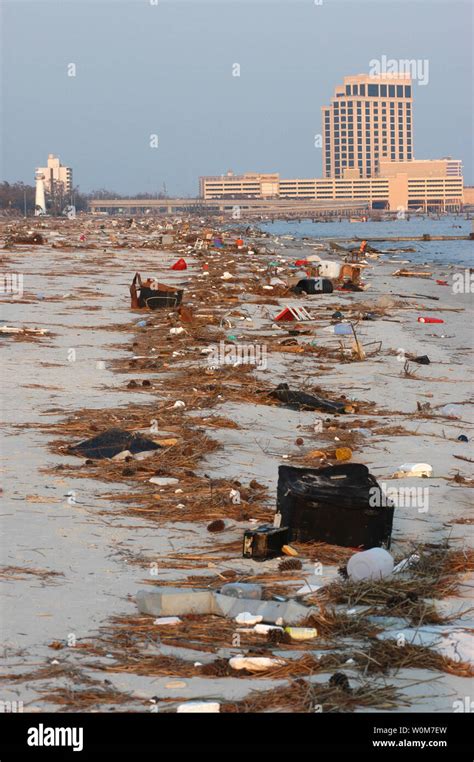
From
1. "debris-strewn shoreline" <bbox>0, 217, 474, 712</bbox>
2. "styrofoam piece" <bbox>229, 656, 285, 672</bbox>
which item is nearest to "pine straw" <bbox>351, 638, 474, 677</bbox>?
"debris-strewn shoreline" <bbox>0, 217, 474, 712</bbox>

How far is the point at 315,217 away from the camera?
184 meters

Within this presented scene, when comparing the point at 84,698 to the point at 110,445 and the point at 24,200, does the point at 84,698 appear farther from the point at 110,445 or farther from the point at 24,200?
the point at 24,200

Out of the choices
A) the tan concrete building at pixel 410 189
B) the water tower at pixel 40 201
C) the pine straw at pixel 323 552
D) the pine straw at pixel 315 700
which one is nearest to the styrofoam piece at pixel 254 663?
the pine straw at pixel 315 700

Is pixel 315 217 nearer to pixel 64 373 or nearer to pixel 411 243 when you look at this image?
pixel 411 243

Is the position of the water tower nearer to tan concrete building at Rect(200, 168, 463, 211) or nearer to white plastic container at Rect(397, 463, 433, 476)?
tan concrete building at Rect(200, 168, 463, 211)

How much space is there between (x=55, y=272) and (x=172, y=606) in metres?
19.2

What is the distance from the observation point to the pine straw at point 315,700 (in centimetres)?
317

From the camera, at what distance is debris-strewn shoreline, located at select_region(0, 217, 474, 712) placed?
340 cm

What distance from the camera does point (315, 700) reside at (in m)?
3.20

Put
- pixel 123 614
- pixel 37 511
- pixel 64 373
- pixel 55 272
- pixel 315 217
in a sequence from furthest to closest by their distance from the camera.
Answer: pixel 315 217
pixel 55 272
pixel 64 373
pixel 37 511
pixel 123 614

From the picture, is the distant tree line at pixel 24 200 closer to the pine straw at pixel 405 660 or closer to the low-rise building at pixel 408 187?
the low-rise building at pixel 408 187

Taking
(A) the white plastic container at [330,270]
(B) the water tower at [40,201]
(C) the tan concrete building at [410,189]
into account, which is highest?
(C) the tan concrete building at [410,189]

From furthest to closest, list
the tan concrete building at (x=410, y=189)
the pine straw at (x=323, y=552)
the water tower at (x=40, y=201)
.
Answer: the tan concrete building at (x=410, y=189) → the water tower at (x=40, y=201) → the pine straw at (x=323, y=552)
